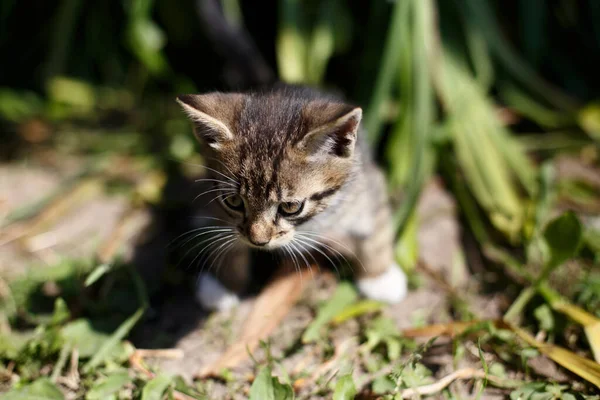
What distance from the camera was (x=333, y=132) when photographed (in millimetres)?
1661

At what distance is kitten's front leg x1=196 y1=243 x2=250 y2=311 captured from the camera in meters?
2.15

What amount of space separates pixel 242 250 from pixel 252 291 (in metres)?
0.24

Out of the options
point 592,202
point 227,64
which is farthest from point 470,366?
point 227,64

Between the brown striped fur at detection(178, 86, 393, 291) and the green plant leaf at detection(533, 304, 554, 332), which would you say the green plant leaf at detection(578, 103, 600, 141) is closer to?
the green plant leaf at detection(533, 304, 554, 332)

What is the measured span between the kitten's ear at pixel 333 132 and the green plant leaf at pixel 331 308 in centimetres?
65

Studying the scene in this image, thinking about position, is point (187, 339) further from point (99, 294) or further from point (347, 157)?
point (347, 157)

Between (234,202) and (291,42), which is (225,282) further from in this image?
(291,42)

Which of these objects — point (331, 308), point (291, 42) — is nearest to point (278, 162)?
point (331, 308)

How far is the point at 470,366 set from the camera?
182 centimetres

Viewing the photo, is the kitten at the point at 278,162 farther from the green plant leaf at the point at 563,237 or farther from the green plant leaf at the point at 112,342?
the green plant leaf at the point at 563,237

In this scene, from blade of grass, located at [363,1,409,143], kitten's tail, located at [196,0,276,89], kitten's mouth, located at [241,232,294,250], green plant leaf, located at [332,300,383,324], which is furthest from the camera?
kitten's tail, located at [196,0,276,89]

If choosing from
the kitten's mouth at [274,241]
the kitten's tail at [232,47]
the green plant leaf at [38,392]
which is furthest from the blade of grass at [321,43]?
the green plant leaf at [38,392]

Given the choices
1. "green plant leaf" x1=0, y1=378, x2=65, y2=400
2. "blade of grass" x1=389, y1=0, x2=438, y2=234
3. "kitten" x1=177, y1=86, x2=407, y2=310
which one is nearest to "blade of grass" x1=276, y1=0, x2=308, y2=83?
"blade of grass" x1=389, y1=0, x2=438, y2=234

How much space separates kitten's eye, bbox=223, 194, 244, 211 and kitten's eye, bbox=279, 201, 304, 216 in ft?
0.47
